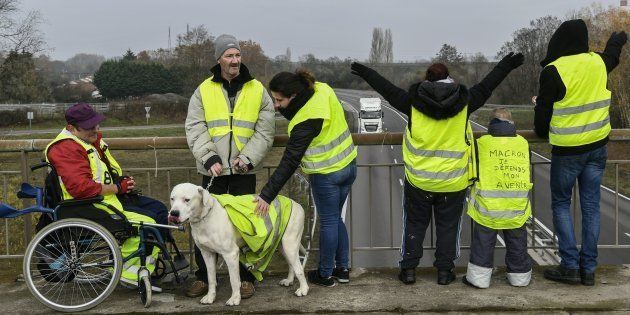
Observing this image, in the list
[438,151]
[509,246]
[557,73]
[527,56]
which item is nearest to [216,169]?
[438,151]

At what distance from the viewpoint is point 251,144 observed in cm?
459

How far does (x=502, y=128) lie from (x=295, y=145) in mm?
1697

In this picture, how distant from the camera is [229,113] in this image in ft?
15.1

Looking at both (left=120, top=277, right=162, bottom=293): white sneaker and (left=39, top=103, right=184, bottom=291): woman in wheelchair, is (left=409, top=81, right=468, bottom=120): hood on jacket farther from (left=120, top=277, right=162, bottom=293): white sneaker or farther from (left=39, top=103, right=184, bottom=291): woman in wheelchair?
(left=120, top=277, right=162, bottom=293): white sneaker

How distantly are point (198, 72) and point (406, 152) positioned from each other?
2817 inches

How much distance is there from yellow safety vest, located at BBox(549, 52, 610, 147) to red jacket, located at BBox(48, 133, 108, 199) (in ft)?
12.0

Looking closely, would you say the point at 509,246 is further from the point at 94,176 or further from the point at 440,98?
the point at 94,176

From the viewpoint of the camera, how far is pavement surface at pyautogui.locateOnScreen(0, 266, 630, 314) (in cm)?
428

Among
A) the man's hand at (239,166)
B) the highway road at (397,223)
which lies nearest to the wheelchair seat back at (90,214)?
the man's hand at (239,166)

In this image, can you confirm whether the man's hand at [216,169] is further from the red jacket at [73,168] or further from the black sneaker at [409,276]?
the black sneaker at [409,276]

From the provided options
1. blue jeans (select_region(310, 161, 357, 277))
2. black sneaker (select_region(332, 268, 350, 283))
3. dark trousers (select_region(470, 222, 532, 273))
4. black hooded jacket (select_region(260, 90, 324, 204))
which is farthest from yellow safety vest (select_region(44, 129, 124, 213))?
dark trousers (select_region(470, 222, 532, 273))

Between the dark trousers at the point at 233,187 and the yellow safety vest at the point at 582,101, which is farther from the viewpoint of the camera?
the dark trousers at the point at 233,187

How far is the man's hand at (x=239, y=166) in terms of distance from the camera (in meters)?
4.52

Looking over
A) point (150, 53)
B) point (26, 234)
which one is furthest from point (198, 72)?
point (26, 234)
